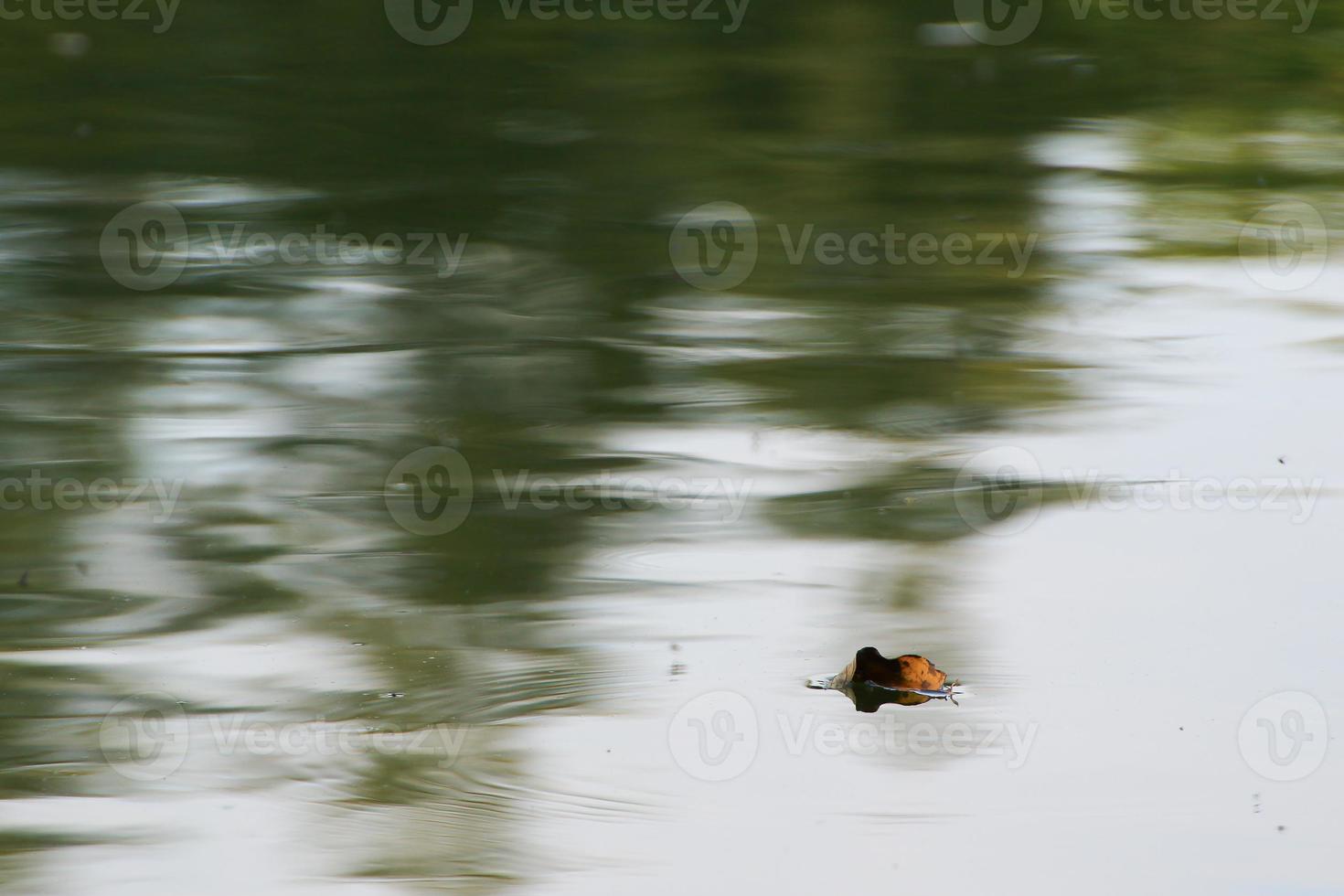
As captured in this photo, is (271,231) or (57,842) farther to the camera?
(271,231)

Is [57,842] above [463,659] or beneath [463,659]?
beneath

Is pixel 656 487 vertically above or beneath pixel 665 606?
above

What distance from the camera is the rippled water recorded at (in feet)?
7.97

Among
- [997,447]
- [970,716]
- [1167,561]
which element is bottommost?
[970,716]

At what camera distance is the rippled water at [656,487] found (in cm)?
243

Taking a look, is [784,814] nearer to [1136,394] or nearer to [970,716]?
[970,716]

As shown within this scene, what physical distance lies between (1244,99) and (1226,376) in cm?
236

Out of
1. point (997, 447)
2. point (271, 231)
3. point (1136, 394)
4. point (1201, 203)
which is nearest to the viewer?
point (997, 447)

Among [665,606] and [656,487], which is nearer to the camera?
[665,606]

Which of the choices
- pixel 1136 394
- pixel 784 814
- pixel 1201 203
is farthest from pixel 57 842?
pixel 1201 203

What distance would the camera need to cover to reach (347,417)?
3719 millimetres

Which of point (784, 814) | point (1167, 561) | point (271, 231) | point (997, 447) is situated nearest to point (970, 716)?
point (784, 814)

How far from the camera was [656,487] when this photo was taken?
3.42 m

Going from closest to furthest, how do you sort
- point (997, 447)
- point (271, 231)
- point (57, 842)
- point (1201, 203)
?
1. point (57, 842)
2. point (997, 447)
3. point (271, 231)
4. point (1201, 203)
